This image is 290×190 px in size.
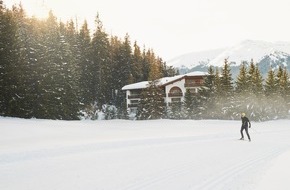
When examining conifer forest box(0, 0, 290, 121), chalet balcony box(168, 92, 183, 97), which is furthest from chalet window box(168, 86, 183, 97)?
conifer forest box(0, 0, 290, 121)

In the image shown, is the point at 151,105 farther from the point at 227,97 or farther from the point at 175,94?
the point at 175,94

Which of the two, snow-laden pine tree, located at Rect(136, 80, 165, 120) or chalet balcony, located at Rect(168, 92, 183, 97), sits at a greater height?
chalet balcony, located at Rect(168, 92, 183, 97)

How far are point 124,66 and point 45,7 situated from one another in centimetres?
2658

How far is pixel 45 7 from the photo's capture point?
5522 cm

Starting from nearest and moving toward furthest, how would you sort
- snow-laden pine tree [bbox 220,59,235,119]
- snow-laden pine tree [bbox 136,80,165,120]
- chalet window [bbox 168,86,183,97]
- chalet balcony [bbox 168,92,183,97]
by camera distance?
snow-laden pine tree [bbox 220,59,235,119]
snow-laden pine tree [bbox 136,80,165,120]
chalet balcony [bbox 168,92,183,97]
chalet window [bbox 168,86,183,97]
